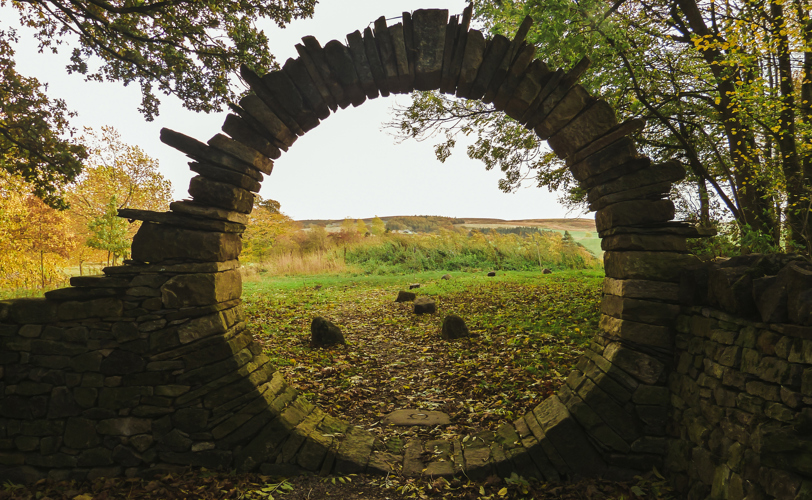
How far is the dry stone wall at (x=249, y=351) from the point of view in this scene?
357cm

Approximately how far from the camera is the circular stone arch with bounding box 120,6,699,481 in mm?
3598

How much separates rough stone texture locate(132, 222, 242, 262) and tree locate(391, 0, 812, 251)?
5750 mm

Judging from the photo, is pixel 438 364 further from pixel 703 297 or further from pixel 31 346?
pixel 31 346

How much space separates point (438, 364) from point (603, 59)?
5948mm

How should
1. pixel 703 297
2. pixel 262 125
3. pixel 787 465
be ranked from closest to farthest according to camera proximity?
pixel 787 465 < pixel 703 297 < pixel 262 125

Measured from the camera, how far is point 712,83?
258 inches

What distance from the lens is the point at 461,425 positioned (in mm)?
4578

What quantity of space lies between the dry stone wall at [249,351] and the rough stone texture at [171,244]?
13 mm

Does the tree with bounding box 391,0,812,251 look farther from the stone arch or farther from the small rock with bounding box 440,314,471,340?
the small rock with bounding box 440,314,471,340

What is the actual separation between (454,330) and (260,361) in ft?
15.1

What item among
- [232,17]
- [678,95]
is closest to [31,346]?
[232,17]

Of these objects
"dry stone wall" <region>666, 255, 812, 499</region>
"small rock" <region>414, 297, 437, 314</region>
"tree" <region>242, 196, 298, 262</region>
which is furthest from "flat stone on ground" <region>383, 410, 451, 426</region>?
"tree" <region>242, 196, 298, 262</region>

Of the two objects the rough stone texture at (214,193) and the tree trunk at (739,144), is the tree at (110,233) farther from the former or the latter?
the tree trunk at (739,144)

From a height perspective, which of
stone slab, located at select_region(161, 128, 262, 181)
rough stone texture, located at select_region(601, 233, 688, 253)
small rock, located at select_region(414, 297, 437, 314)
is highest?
stone slab, located at select_region(161, 128, 262, 181)
